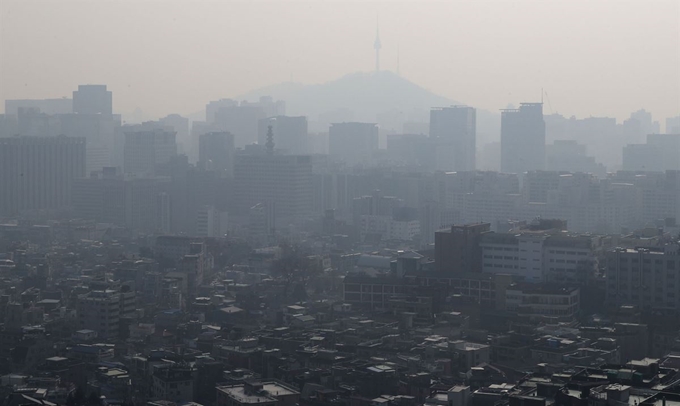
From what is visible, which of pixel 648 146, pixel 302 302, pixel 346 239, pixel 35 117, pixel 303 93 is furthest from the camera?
pixel 303 93

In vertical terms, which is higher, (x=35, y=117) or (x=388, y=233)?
(x=35, y=117)

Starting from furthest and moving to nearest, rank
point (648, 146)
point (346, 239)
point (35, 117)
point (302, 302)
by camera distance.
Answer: point (35, 117)
point (648, 146)
point (346, 239)
point (302, 302)

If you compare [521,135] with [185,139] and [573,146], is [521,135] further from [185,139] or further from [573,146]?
[185,139]

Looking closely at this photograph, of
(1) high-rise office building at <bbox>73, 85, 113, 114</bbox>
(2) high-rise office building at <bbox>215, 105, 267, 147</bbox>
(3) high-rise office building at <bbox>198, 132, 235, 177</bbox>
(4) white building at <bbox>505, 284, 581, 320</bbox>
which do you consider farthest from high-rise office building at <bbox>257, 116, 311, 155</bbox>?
(4) white building at <bbox>505, 284, 581, 320</bbox>

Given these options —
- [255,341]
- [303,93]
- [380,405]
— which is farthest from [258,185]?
Result: [303,93]

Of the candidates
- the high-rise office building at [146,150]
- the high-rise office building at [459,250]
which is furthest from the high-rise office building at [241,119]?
the high-rise office building at [459,250]

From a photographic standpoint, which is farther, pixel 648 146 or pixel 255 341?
pixel 648 146

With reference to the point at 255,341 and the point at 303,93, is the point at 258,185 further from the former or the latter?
the point at 303,93
